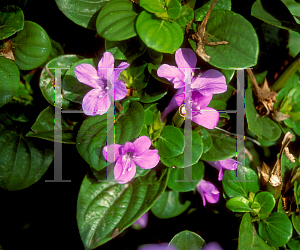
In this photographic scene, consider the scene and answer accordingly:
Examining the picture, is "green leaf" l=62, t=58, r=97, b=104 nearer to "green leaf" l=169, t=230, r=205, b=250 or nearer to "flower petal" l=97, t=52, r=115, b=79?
"flower petal" l=97, t=52, r=115, b=79

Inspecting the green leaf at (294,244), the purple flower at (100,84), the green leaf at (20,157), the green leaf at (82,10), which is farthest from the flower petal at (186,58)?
the green leaf at (294,244)

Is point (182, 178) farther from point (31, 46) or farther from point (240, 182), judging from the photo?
point (31, 46)

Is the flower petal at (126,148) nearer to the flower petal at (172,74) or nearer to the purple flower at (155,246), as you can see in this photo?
the flower petal at (172,74)

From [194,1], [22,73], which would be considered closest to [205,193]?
[194,1]

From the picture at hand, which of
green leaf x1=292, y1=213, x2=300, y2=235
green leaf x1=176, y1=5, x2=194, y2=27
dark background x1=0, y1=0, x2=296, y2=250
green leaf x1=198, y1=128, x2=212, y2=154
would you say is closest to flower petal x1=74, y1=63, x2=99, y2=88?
dark background x1=0, y1=0, x2=296, y2=250

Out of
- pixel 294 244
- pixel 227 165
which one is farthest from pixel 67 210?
pixel 294 244

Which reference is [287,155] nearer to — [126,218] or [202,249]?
[202,249]
